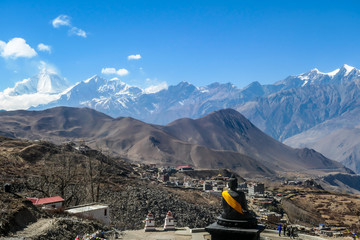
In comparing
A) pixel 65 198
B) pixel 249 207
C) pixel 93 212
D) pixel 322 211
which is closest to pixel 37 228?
pixel 93 212

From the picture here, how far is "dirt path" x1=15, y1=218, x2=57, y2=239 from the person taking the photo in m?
16.8

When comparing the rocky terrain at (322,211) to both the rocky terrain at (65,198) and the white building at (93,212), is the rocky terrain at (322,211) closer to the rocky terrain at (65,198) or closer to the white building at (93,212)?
the rocky terrain at (65,198)

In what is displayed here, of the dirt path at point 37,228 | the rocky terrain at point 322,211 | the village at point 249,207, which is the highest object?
the dirt path at point 37,228

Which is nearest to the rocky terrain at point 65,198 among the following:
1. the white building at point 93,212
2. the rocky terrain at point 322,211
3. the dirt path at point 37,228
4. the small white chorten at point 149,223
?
the dirt path at point 37,228

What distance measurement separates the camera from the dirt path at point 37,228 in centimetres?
1682

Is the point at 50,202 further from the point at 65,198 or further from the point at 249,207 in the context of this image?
the point at 249,207

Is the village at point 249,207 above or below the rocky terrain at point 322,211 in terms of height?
above

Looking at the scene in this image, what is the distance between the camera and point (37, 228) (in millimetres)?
18094

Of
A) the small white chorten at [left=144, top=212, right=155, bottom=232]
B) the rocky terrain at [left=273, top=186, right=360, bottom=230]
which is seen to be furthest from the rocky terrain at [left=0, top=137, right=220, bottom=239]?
the rocky terrain at [left=273, top=186, right=360, bottom=230]

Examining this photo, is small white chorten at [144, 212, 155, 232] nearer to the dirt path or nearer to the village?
the village

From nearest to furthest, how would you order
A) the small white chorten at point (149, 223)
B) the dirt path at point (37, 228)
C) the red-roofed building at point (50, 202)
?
the dirt path at point (37, 228)
the small white chorten at point (149, 223)
the red-roofed building at point (50, 202)

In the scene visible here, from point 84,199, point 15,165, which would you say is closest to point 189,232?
point 84,199

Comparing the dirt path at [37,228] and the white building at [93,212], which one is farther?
the white building at [93,212]

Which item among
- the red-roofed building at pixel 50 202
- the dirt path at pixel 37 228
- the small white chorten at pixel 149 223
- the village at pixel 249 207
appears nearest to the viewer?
the dirt path at pixel 37 228
